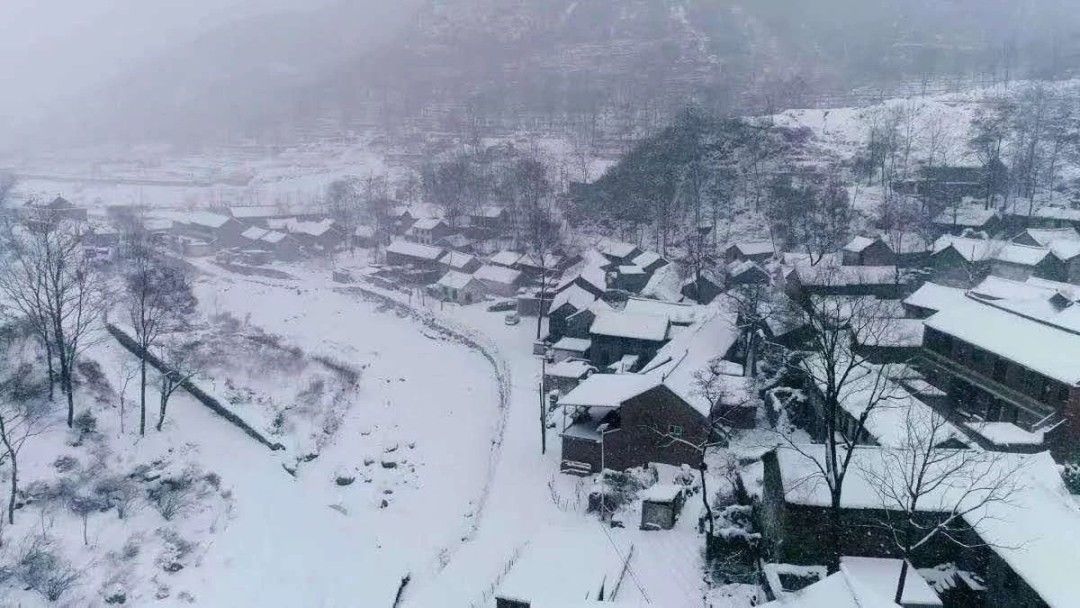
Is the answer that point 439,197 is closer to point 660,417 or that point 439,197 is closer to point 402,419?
point 402,419

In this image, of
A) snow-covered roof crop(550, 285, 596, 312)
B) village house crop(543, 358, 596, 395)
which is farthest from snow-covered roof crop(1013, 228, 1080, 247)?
village house crop(543, 358, 596, 395)

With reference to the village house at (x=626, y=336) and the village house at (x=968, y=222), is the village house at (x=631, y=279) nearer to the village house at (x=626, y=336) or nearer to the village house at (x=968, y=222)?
the village house at (x=626, y=336)

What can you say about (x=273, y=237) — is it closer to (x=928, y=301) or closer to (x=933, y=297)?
(x=928, y=301)

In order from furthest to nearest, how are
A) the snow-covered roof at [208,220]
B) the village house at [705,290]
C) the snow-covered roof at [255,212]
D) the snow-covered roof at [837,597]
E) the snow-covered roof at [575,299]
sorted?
the snow-covered roof at [255,212]
the snow-covered roof at [208,220]
the village house at [705,290]
the snow-covered roof at [575,299]
the snow-covered roof at [837,597]

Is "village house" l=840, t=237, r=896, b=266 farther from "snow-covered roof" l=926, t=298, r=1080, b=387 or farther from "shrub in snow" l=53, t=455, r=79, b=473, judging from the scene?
"shrub in snow" l=53, t=455, r=79, b=473

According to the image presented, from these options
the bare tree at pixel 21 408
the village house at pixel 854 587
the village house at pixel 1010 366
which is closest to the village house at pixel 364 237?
the bare tree at pixel 21 408

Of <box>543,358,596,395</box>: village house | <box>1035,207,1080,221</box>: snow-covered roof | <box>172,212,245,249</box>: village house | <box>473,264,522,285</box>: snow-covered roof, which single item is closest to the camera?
<box>543,358,596,395</box>: village house
